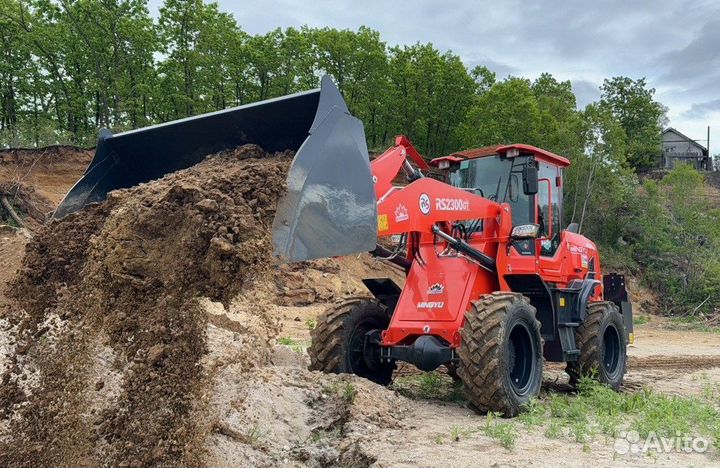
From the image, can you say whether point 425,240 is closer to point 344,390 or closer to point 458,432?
point 344,390

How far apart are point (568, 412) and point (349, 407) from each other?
6.89 feet

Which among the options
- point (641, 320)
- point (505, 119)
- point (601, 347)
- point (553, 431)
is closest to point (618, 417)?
point (553, 431)

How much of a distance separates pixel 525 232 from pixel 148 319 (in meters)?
4.46

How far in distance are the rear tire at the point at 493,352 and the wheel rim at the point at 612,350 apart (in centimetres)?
241

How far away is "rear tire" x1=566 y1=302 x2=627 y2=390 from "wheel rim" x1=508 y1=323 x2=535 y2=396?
1.29 m

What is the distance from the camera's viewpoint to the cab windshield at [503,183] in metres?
Answer: 7.28

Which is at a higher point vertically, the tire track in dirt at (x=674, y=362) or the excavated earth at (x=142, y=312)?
the excavated earth at (x=142, y=312)

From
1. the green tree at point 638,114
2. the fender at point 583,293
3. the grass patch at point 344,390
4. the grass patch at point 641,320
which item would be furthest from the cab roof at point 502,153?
the green tree at point 638,114

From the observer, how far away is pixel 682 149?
61.3 meters

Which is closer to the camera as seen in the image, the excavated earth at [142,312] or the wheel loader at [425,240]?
the excavated earth at [142,312]

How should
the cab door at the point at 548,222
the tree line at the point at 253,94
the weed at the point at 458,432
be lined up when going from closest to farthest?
the weed at the point at 458,432 < the cab door at the point at 548,222 < the tree line at the point at 253,94

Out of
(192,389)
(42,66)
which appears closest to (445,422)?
(192,389)

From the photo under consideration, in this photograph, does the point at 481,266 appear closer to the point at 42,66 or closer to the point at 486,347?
the point at 486,347

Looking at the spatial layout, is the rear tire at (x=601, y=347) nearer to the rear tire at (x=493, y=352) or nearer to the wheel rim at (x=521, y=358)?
the wheel rim at (x=521, y=358)
